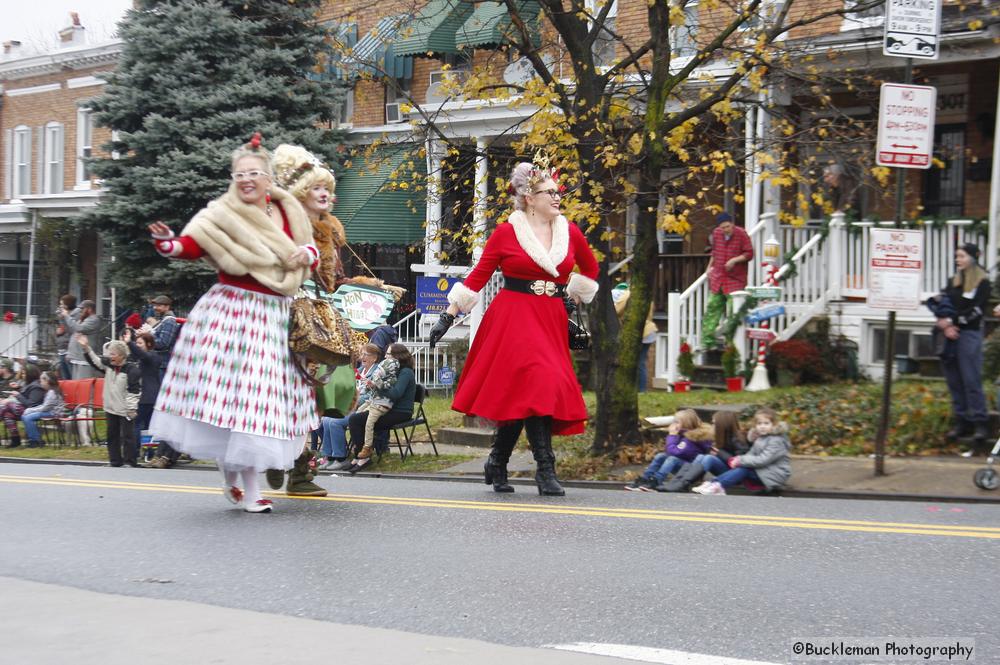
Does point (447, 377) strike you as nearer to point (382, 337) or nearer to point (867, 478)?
point (382, 337)

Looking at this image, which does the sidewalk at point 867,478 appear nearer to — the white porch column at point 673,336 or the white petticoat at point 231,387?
the white petticoat at point 231,387

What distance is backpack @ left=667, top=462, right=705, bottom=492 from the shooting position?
1062 cm

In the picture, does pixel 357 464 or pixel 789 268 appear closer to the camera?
pixel 357 464

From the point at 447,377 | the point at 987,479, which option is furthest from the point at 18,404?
the point at 987,479

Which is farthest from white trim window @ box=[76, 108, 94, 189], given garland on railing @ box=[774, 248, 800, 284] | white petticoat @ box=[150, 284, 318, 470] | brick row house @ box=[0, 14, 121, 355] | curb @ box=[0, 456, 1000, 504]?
white petticoat @ box=[150, 284, 318, 470]

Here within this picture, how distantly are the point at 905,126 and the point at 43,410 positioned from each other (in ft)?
49.3

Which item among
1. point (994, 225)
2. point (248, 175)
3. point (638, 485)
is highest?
point (994, 225)

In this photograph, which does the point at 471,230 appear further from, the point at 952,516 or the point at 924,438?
the point at 952,516

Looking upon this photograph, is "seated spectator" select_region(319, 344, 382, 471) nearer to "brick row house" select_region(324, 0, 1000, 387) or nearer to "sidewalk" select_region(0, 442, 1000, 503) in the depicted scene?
"brick row house" select_region(324, 0, 1000, 387)

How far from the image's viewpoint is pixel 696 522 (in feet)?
24.6

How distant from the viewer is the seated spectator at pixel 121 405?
15.8 m

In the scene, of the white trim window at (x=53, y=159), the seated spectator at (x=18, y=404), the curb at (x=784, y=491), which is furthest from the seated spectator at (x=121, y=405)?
the white trim window at (x=53, y=159)

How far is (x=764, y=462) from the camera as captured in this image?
402 inches

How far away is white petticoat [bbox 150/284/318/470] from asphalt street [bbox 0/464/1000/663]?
1.54 ft
